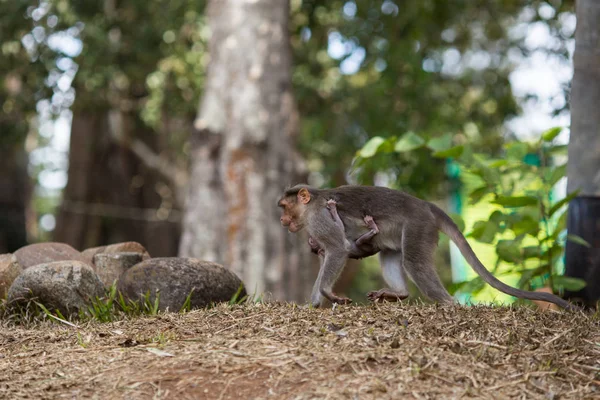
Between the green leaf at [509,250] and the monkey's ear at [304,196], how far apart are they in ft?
6.41

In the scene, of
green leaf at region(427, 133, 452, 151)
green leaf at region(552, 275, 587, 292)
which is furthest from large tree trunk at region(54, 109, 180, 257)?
green leaf at region(552, 275, 587, 292)

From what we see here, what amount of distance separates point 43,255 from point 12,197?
44.8ft

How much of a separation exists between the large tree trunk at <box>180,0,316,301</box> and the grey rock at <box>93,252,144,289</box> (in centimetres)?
424

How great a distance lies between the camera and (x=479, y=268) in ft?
18.0

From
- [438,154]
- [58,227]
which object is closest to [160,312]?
[438,154]

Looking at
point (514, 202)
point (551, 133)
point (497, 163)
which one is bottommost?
point (514, 202)

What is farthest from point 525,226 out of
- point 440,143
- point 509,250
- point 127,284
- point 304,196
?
point 127,284

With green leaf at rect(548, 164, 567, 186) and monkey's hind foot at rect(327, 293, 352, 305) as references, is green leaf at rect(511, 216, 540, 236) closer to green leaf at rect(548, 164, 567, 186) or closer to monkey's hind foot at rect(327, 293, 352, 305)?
green leaf at rect(548, 164, 567, 186)

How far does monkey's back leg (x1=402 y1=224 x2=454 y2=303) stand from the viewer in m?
5.50

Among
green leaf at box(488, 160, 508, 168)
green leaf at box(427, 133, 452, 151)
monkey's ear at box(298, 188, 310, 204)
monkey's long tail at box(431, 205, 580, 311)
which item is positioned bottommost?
monkey's long tail at box(431, 205, 580, 311)

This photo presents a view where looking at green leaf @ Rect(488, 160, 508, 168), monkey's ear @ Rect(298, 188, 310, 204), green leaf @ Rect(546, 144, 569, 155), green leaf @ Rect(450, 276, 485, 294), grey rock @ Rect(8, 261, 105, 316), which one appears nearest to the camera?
grey rock @ Rect(8, 261, 105, 316)

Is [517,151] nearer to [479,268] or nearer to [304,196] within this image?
[479,268]

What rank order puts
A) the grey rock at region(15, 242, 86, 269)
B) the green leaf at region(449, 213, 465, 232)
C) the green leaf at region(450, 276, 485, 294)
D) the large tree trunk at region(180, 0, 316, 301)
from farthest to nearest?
the large tree trunk at region(180, 0, 316, 301) < the green leaf at region(449, 213, 465, 232) < the green leaf at region(450, 276, 485, 294) < the grey rock at region(15, 242, 86, 269)

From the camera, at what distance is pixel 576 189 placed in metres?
6.73
